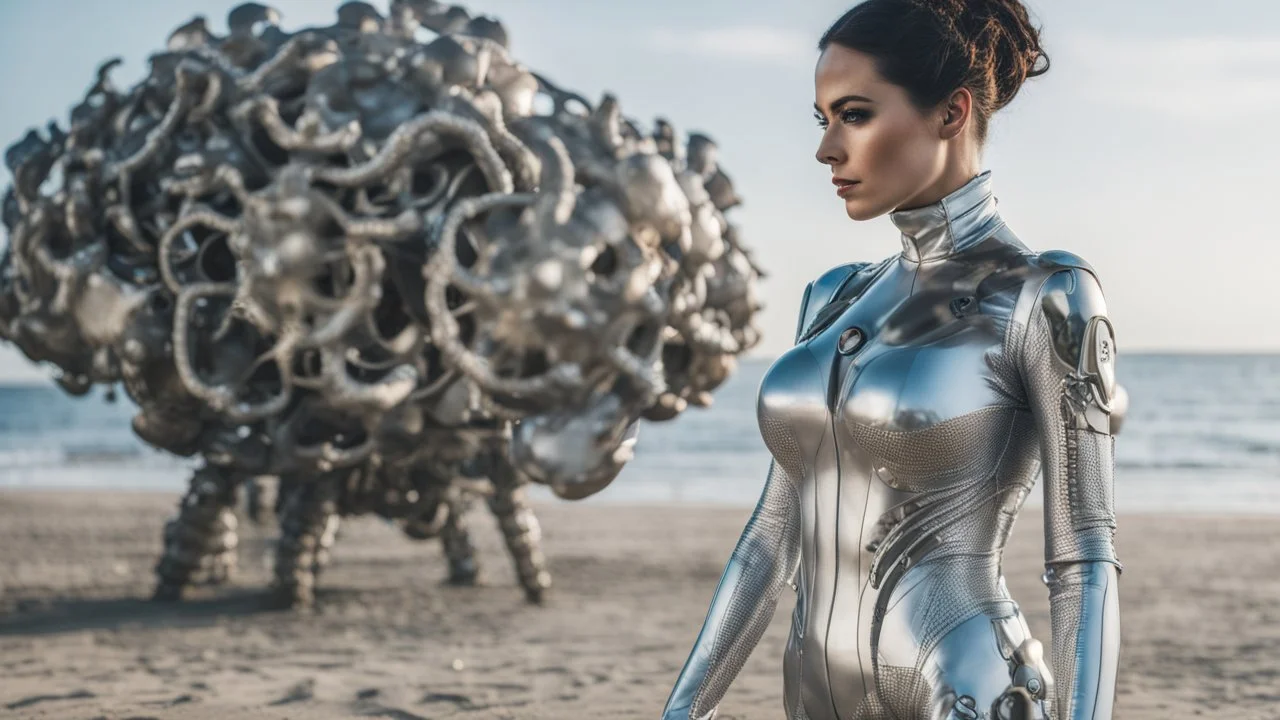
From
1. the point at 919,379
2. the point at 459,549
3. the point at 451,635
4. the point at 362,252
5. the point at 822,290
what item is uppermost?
the point at 362,252

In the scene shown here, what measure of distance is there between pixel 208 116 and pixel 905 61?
5.65 meters

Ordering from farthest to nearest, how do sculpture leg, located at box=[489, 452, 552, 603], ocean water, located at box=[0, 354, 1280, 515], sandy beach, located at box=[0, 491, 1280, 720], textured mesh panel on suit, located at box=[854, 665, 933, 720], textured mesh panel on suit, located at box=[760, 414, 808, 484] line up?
ocean water, located at box=[0, 354, 1280, 515] → sculpture leg, located at box=[489, 452, 552, 603] → sandy beach, located at box=[0, 491, 1280, 720] → textured mesh panel on suit, located at box=[760, 414, 808, 484] → textured mesh panel on suit, located at box=[854, 665, 933, 720]

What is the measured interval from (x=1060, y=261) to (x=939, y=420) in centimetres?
29

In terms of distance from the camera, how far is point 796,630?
2.27 m

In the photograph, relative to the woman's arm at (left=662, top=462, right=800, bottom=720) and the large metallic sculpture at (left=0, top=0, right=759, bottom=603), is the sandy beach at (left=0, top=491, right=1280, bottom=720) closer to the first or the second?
the large metallic sculpture at (left=0, top=0, right=759, bottom=603)

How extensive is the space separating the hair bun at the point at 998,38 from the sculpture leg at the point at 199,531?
702cm

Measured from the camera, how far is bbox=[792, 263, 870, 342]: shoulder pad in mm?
Answer: 2492

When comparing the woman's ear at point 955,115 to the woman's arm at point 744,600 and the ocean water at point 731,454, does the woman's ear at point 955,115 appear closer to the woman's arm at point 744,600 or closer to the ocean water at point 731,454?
the woman's arm at point 744,600

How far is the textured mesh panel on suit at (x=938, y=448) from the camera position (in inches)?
81.2

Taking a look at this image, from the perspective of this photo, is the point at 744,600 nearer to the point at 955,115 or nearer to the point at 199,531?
the point at 955,115

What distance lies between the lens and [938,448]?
6.80 ft

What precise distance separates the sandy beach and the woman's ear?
4.54 metres

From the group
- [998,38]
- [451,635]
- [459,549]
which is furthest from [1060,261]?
[459,549]

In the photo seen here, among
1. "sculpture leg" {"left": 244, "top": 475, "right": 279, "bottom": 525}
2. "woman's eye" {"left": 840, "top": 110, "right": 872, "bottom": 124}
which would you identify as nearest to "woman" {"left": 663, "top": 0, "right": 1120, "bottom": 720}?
"woman's eye" {"left": 840, "top": 110, "right": 872, "bottom": 124}
